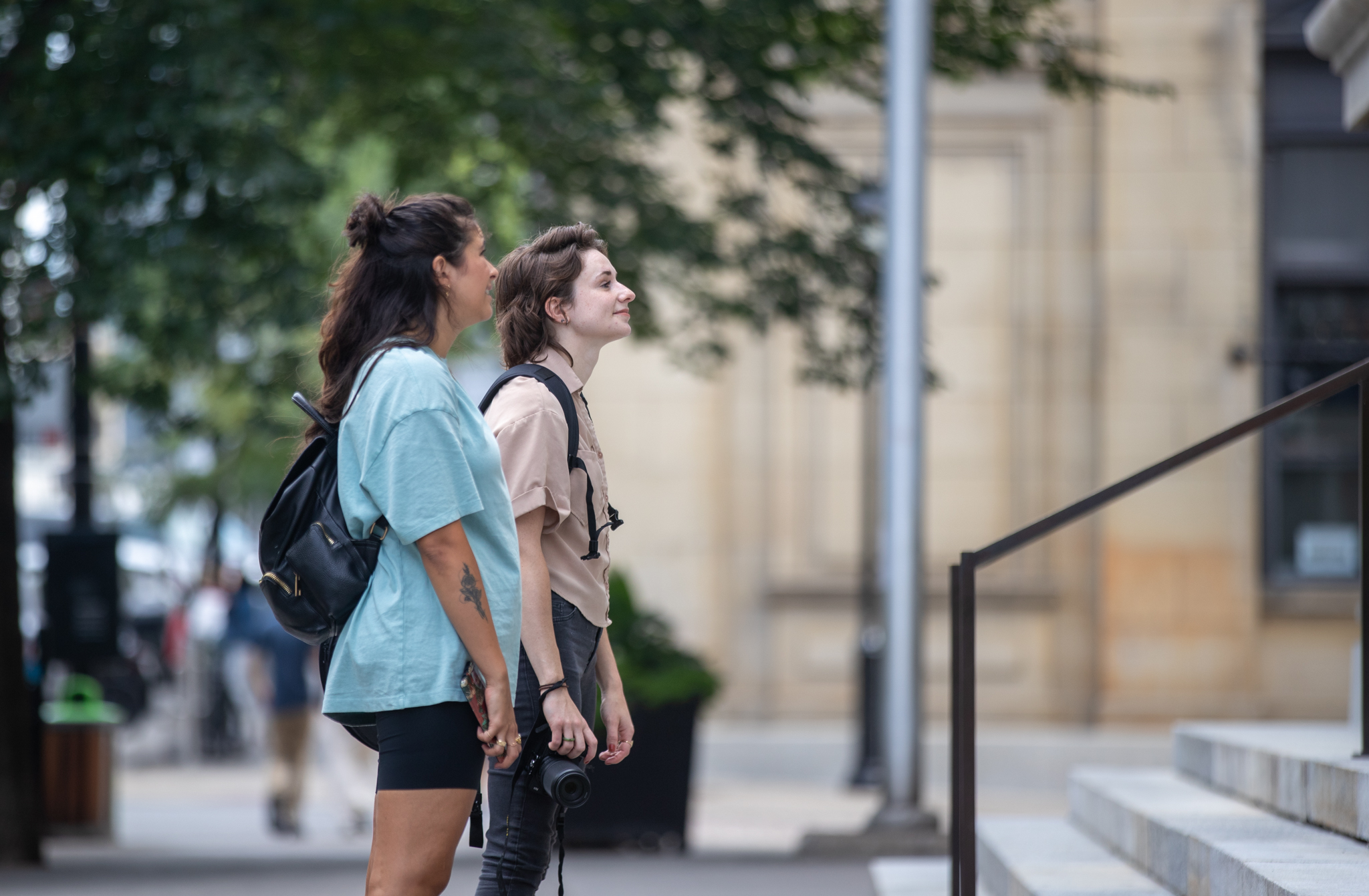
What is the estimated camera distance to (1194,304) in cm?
1324

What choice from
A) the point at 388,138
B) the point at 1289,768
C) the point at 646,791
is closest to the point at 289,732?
the point at 646,791

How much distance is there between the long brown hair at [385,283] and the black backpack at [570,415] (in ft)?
1.11

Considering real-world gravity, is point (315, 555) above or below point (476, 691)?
above

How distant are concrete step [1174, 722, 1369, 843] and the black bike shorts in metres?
2.05

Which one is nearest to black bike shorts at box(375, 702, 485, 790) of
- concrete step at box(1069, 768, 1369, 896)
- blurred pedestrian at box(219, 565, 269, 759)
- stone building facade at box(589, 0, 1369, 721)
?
concrete step at box(1069, 768, 1369, 896)

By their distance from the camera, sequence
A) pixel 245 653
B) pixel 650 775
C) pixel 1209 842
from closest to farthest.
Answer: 1. pixel 1209 842
2. pixel 650 775
3. pixel 245 653

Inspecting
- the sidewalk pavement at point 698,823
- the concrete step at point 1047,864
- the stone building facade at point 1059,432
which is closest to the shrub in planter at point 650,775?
the sidewalk pavement at point 698,823

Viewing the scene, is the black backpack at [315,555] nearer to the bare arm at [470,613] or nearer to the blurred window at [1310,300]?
the bare arm at [470,613]

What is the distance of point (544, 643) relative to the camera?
10.5ft

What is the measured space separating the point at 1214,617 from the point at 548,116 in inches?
302

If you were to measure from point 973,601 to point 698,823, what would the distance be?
696cm

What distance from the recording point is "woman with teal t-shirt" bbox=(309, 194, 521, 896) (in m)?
2.91

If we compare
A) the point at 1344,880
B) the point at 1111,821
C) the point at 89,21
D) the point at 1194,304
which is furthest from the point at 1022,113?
the point at 1344,880

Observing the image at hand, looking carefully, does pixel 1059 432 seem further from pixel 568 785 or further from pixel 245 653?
pixel 568 785
